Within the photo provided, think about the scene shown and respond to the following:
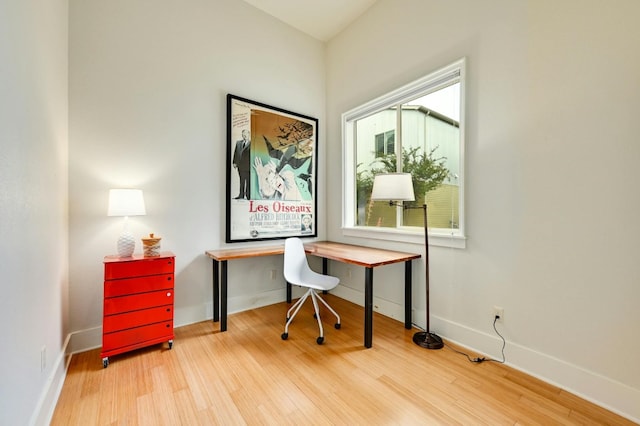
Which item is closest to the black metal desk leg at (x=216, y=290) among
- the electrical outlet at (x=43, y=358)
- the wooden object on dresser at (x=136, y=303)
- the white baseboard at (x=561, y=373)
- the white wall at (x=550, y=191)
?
the wooden object on dresser at (x=136, y=303)

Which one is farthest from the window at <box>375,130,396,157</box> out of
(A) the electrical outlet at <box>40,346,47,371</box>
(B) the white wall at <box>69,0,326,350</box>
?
(A) the electrical outlet at <box>40,346,47,371</box>

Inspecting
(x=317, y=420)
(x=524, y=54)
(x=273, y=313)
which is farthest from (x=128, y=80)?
(x=524, y=54)

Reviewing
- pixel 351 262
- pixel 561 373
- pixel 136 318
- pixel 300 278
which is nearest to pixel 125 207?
pixel 136 318

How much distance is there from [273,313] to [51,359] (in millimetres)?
1747

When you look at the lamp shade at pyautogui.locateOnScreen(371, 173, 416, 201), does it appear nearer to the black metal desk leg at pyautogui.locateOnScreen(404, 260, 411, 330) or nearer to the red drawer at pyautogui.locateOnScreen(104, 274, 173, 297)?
the black metal desk leg at pyautogui.locateOnScreen(404, 260, 411, 330)

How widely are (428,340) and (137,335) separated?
2356 millimetres

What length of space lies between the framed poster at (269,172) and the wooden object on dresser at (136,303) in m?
0.82

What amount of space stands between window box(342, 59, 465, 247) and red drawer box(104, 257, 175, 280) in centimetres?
201

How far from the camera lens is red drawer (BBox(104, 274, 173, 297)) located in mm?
1960

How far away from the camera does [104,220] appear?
2.25 m

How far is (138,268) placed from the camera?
2064mm

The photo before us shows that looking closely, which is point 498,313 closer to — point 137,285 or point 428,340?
point 428,340

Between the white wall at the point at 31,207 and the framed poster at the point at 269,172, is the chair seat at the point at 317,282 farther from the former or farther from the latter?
the white wall at the point at 31,207

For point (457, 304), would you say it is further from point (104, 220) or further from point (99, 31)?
point (99, 31)
